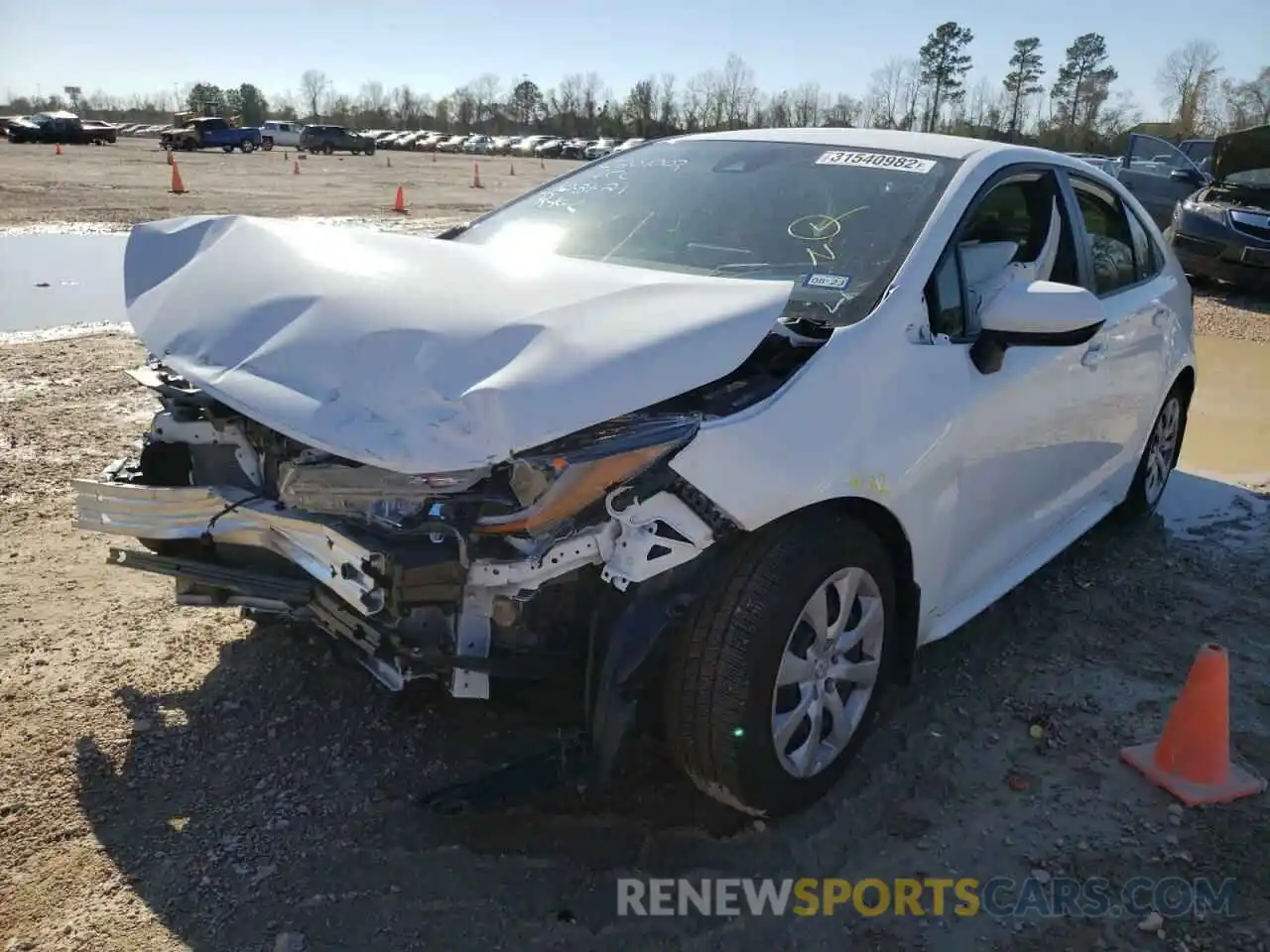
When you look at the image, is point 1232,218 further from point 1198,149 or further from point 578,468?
point 578,468

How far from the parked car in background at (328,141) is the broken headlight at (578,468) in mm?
58297

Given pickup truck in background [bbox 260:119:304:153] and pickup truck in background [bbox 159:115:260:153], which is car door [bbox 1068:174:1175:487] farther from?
pickup truck in background [bbox 260:119:304:153]

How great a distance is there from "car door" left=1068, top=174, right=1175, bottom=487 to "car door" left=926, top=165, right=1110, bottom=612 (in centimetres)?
14

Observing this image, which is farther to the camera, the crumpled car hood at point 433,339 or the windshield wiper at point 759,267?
the windshield wiper at point 759,267

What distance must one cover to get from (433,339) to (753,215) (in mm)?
1461

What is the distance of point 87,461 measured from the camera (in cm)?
511

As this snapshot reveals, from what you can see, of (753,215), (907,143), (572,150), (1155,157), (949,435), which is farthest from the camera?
(572,150)

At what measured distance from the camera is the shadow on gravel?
2.39 meters

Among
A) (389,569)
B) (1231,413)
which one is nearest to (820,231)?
(389,569)

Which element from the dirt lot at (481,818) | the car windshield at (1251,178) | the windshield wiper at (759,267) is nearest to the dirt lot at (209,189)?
the car windshield at (1251,178)

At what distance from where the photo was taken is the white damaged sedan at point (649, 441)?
2.25 m

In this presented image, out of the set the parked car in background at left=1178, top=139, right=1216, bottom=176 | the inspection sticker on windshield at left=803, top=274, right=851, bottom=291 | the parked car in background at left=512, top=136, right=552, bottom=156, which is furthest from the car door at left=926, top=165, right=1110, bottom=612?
the parked car in background at left=512, top=136, right=552, bottom=156

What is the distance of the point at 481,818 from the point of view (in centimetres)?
272

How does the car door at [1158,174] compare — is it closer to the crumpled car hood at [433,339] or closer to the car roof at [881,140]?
the car roof at [881,140]
